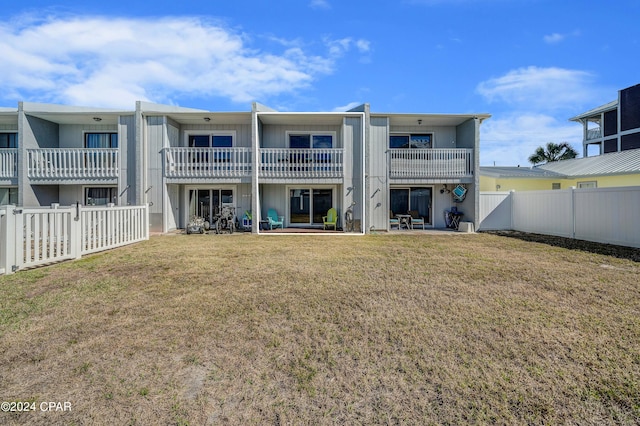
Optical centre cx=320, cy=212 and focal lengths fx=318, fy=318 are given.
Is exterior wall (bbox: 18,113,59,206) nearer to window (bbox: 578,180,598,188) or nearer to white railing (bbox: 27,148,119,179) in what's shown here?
white railing (bbox: 27,148,119,179)

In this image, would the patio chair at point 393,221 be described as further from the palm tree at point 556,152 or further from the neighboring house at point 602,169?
the palm tree at point 556,152

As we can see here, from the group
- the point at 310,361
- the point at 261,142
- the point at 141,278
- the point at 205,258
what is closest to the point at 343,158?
the point at 261,142

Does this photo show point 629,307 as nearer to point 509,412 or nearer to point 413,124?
point 509,412

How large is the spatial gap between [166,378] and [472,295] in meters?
4.23

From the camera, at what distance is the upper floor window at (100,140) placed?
14.8 m

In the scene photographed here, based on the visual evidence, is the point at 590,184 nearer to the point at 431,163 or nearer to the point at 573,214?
the point at 573,214

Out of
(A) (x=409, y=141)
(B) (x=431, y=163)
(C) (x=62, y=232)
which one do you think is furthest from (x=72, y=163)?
(B) (x=431, y=163)

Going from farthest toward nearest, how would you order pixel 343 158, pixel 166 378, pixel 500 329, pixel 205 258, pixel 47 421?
pixel 343 158 < pixel 205 258 < pixel 500 329 < pixel 166 378 < pixel 47 421

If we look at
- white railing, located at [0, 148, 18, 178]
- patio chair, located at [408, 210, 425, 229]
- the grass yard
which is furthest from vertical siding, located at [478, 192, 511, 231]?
white railing, located at [0, 148, 18, 178]

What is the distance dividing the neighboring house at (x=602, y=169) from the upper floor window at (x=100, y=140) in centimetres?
1891

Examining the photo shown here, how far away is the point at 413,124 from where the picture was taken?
15320 mm

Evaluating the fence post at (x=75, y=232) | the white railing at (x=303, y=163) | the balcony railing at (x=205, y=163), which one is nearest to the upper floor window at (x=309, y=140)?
the white railing at (x=303, y=163)

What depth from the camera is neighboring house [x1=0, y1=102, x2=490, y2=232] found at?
13508 mm

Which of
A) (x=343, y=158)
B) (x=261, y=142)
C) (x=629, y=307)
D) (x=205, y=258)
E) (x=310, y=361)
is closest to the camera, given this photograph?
(x=310, y=361)
